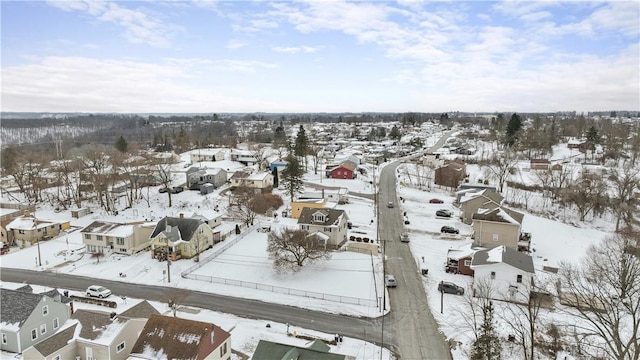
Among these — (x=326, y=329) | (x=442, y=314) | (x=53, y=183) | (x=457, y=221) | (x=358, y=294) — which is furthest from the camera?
(x=53, y=183)

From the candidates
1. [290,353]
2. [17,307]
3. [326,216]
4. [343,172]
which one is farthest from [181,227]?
[343,172]

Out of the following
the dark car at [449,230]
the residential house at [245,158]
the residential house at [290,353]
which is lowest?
the dark car at [449,230]

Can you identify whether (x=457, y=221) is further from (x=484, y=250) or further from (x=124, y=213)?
(x=124, y=213)

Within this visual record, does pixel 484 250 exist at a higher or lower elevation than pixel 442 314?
higher

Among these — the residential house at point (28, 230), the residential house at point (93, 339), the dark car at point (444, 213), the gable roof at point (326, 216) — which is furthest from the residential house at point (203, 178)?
the residential house at point (93, 339)

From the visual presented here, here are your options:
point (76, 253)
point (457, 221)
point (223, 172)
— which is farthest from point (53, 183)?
point (457, 221)

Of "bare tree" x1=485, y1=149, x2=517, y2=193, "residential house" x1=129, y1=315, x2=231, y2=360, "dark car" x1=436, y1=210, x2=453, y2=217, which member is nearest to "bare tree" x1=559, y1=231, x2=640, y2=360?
"dark car" x1=436, y1=210, x2=453, y2=217

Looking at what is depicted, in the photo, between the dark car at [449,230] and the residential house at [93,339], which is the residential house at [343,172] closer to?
the dark car at [449,230]
